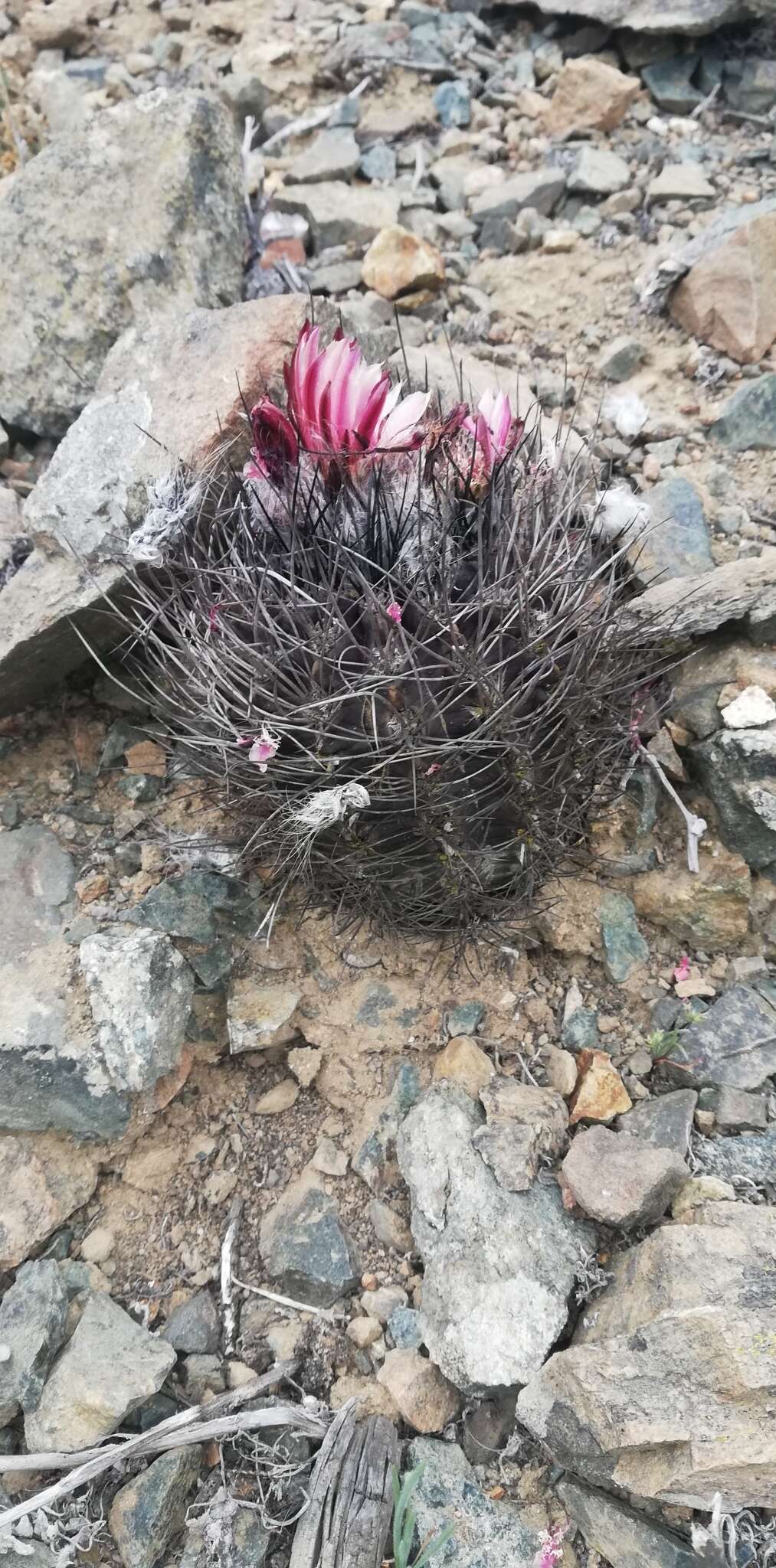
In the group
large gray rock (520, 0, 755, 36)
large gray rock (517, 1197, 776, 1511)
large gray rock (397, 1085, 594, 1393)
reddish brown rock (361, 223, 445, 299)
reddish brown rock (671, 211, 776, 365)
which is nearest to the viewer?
large gray rock (517, 1197, 776, 1511)

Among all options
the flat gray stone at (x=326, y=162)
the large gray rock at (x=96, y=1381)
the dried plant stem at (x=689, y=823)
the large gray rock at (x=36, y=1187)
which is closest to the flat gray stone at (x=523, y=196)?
the flat gray stone at (x=326, y=162)

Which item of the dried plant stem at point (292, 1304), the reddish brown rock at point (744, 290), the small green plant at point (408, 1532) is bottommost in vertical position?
the small green plant at point (408, 1532)

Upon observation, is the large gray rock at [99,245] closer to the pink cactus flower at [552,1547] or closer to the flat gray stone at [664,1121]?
the flat gray stone at [664,1121]

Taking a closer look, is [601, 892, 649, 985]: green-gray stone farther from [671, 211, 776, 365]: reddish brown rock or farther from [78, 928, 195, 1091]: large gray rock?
[671, 211, 776, 365]: reddish brown rock

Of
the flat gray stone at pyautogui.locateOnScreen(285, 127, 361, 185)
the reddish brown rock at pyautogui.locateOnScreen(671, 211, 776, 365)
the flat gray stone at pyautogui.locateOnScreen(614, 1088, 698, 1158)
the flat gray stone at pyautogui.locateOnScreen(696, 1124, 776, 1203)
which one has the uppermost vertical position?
the flat gray stone at pyautogui.locateOnScreen(285, 127, 361, 185)

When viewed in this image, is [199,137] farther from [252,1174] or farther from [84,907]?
[252,1174]

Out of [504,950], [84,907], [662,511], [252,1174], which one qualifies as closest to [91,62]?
[662,511]

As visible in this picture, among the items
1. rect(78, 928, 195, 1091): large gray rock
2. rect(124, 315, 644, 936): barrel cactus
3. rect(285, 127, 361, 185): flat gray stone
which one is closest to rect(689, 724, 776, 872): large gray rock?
rect(124, 315, 644, 936): barrel cactus
